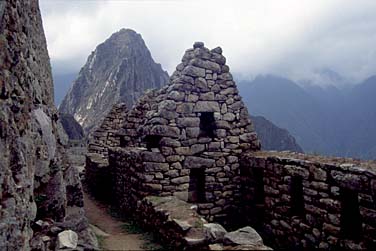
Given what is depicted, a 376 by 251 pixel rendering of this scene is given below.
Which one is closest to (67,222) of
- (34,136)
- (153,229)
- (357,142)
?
(34,136)

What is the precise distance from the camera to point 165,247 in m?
6.90

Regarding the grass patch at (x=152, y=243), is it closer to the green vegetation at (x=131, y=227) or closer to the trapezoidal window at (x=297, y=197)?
the green vegetation at (x=131, y=227)

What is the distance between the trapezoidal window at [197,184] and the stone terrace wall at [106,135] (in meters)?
7.77

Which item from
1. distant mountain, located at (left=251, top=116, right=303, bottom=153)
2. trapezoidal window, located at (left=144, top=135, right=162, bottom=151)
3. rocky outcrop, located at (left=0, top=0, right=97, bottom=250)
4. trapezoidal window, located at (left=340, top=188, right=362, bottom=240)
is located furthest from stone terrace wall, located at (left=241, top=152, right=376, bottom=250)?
distant mountain, located at (left=251, top=116, right=303, bottom=153)

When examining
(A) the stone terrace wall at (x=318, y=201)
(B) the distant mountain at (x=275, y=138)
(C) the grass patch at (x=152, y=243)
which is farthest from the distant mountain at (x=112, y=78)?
(A) the stone terrace wall at (x=318, y=201)

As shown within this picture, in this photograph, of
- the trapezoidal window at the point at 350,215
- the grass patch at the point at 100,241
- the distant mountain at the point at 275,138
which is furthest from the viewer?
the distant mountain at the point at 275,138

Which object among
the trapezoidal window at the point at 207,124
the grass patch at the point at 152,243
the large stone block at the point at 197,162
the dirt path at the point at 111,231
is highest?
the trapezoidal window at the point at 207,124

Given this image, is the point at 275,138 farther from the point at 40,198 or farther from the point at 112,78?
the point at 40,198

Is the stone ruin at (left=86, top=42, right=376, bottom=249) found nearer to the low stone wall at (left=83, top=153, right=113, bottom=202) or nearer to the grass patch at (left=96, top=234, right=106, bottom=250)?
the grass patch at (left=96, top=234, right=106, bottom=250)

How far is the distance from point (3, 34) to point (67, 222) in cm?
360

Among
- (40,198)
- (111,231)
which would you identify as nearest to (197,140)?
(111,231)

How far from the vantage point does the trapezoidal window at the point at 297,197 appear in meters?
7.29

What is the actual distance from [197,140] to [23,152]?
18.7ft

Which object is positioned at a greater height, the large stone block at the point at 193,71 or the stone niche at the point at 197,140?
the large stone block at the point at 193,71
